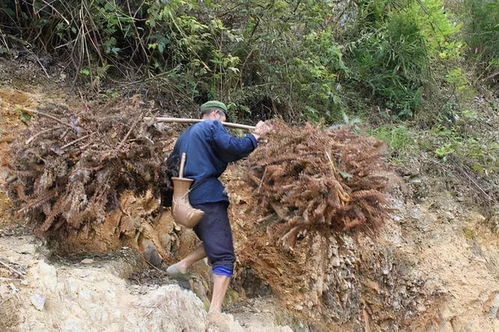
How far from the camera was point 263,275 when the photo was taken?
5.55 metres

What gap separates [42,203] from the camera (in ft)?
12.9

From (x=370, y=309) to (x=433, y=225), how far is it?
139 cm

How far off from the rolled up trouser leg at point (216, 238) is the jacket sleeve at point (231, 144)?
0.41 m

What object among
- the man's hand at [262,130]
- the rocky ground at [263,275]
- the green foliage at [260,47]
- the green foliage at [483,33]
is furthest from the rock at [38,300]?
the green foliage at [483,33]

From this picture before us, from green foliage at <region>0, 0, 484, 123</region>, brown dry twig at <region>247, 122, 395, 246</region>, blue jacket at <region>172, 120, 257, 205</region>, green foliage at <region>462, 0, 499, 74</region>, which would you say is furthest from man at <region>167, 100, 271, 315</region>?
green foliage at <region>462, 0, 499, 74</region>

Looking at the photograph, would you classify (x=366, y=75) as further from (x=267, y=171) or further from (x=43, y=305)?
(x=43, y=305)

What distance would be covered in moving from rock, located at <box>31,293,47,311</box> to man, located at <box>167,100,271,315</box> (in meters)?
1.33

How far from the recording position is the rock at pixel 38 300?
3080mm

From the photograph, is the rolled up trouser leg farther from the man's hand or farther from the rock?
the rock

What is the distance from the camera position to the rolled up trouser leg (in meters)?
4.07

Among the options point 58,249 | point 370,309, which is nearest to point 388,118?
point 370,309

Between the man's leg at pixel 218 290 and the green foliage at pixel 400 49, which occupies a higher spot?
the green foliage at pixel 400 49

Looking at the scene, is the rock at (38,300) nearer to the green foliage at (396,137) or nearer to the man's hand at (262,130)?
the man's hand at (262,130)

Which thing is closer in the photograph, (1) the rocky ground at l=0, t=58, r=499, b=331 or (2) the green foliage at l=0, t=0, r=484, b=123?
(1) the rocky ground at l=0, t=58, r=499, b=331
